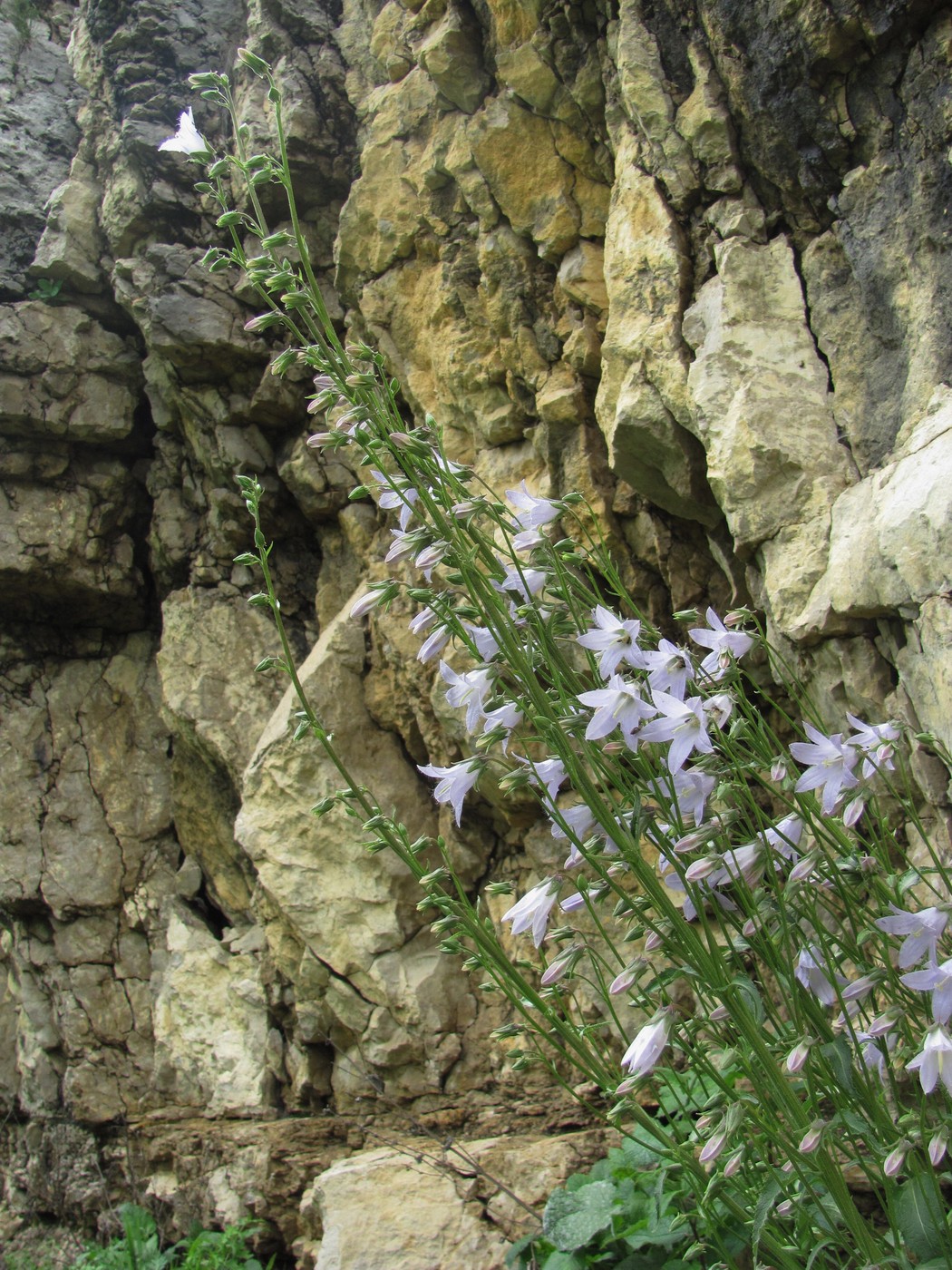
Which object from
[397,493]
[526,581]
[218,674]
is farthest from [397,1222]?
[218,674]

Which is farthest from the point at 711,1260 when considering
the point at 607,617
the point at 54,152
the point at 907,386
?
the point at 54,152

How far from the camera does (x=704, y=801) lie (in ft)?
6.08

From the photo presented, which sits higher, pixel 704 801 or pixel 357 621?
pixel 357 621

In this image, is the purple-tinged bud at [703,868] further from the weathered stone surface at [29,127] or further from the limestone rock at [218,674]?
the weathered stone surface at [29,127]

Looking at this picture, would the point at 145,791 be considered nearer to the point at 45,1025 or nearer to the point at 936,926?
the point at 45,1025

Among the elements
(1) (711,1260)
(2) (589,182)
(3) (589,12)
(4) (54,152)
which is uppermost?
(4) (54,152)

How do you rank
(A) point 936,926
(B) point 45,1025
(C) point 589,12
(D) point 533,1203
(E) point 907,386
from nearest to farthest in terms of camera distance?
(A) point 936,926
(E) point 907,386
(D) point 533,1203
(C) point 589,12
(B) point 45,1025

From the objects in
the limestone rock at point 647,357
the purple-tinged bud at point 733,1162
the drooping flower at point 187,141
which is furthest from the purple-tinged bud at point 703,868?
the limestone rock at point 647,357

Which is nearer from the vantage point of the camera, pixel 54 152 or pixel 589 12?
pixel 589 12

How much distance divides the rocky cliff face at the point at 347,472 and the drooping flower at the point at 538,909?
1248 millimetres

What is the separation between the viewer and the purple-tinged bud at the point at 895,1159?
160cm

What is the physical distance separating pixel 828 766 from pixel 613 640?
1.80 ft

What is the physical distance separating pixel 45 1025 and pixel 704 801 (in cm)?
610

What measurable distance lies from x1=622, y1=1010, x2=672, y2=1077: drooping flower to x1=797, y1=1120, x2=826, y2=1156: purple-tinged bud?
0.27 meters
